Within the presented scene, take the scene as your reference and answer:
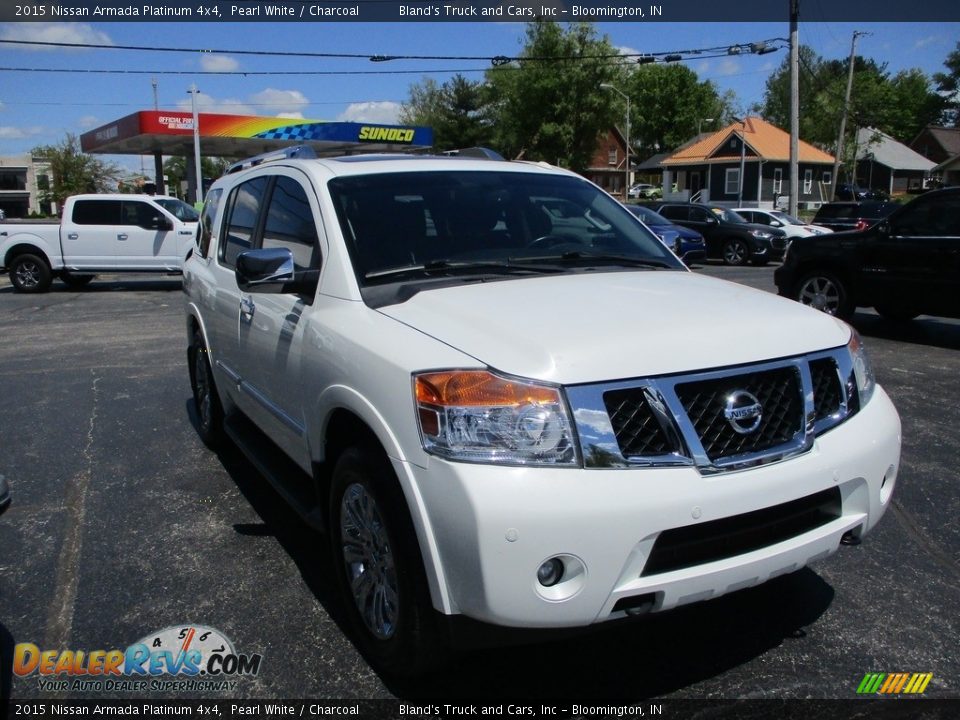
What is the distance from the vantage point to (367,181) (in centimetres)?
387

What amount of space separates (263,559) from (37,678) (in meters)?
1.15

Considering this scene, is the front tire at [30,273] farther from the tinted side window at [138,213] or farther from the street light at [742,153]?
the street light at [742,153]

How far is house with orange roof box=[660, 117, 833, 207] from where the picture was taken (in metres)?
49.3

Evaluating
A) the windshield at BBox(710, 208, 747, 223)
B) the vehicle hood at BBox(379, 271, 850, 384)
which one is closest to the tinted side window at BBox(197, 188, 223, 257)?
the vehicle hood at BBox(379, 271, 850, 384)

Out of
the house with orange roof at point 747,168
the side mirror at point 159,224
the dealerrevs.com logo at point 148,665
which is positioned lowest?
the dealerrevs.com logo at point 148,665

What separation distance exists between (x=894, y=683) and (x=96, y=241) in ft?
56.4

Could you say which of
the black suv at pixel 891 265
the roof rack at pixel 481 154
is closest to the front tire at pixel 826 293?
the black suv at pixel 891 265

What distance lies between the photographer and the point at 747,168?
164 ft

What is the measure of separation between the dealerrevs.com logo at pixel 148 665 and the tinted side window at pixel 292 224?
1.62 m

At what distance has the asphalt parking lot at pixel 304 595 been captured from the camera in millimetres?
2979

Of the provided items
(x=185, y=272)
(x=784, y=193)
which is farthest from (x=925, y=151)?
(x=185, y=272)

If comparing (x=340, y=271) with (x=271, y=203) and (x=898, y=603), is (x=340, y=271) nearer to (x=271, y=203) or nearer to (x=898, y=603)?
(x=271, y=203)

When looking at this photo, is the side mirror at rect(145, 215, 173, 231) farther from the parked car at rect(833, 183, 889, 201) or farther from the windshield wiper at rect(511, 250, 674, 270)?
the parked car at rect(833, 183, 889, 201)

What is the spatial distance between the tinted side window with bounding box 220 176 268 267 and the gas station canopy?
81.7ft
